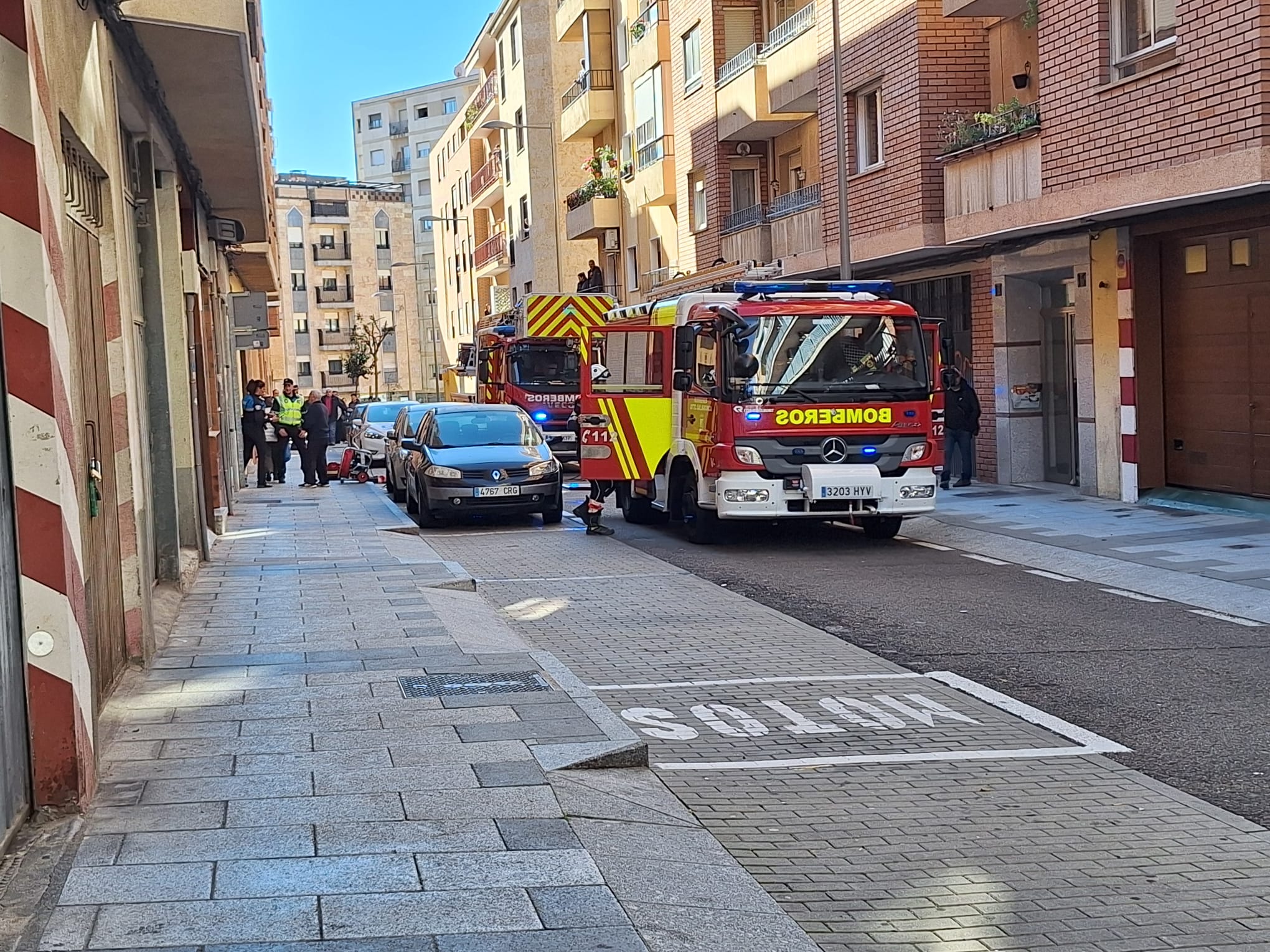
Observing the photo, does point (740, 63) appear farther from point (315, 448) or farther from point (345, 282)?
point (345, 282)

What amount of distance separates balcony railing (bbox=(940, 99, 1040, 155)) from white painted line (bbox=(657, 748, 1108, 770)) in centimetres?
1397

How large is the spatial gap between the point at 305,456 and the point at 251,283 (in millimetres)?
11080

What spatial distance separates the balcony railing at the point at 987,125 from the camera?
20.2 m

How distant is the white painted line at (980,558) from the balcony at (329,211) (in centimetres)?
8963

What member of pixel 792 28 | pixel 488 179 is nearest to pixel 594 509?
pixel 792 28

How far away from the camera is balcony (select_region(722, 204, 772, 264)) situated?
30.1 metres

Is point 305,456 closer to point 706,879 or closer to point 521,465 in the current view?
point 521,465

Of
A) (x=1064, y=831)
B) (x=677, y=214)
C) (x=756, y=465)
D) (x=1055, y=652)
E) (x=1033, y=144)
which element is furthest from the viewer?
(x=677, y=214)

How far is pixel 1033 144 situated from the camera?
1988cm

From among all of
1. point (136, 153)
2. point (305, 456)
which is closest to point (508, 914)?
point (136, 153)

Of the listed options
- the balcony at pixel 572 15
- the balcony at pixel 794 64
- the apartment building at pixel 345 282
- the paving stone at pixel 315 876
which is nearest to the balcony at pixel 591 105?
the balcony at pixel 572 15

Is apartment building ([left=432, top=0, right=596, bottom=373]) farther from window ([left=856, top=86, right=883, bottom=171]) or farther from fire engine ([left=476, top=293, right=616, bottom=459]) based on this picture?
window ([left=856, top=86, right=883, bottom=171])

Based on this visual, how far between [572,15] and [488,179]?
16972mm

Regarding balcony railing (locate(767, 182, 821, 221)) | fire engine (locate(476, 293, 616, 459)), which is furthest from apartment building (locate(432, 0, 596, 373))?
balcony railing (locate(767, 182, 821, 221))
